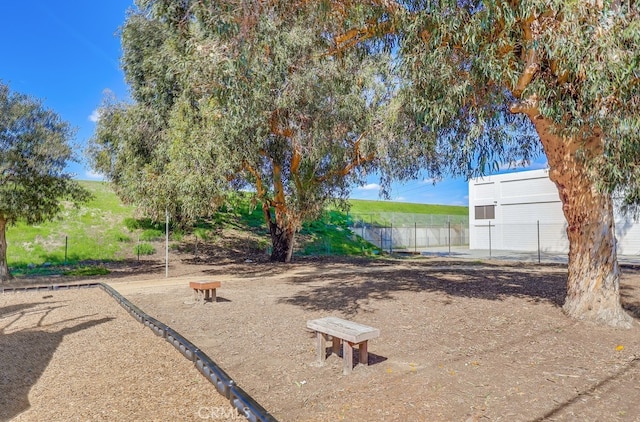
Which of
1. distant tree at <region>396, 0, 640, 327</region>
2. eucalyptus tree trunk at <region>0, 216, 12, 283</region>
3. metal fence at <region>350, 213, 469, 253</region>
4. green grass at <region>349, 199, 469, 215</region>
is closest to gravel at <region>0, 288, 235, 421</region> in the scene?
distant tree at <region>396, 0, 640, 327</region>

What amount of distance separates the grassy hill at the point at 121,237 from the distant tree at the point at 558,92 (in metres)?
8.83

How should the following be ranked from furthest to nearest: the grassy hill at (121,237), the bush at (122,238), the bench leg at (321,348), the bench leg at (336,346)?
the bush at (122,238) → the grassy hill at (121,237) → the bench leg at (336,346) → the bench leg at (321,348)

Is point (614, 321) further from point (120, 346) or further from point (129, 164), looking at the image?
point (129, 164)

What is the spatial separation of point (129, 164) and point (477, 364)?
40.6 ft

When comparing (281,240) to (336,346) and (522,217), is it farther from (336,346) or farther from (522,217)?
(522,217)

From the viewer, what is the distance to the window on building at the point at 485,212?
2802 cm

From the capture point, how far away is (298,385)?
12.0ft

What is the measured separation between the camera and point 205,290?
7734mm

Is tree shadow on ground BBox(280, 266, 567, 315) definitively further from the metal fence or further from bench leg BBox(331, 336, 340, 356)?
the metal fence

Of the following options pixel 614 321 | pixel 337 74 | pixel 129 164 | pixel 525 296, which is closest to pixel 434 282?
pixel 525 296

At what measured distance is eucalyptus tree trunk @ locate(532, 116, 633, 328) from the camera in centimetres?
561

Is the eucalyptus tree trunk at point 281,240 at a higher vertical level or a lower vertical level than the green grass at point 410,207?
lower

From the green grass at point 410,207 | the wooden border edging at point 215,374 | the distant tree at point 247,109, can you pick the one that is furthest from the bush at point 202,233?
the green grass at point 410,207

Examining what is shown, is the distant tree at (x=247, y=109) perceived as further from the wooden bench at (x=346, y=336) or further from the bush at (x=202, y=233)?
the bush at (x=202, y=233)
